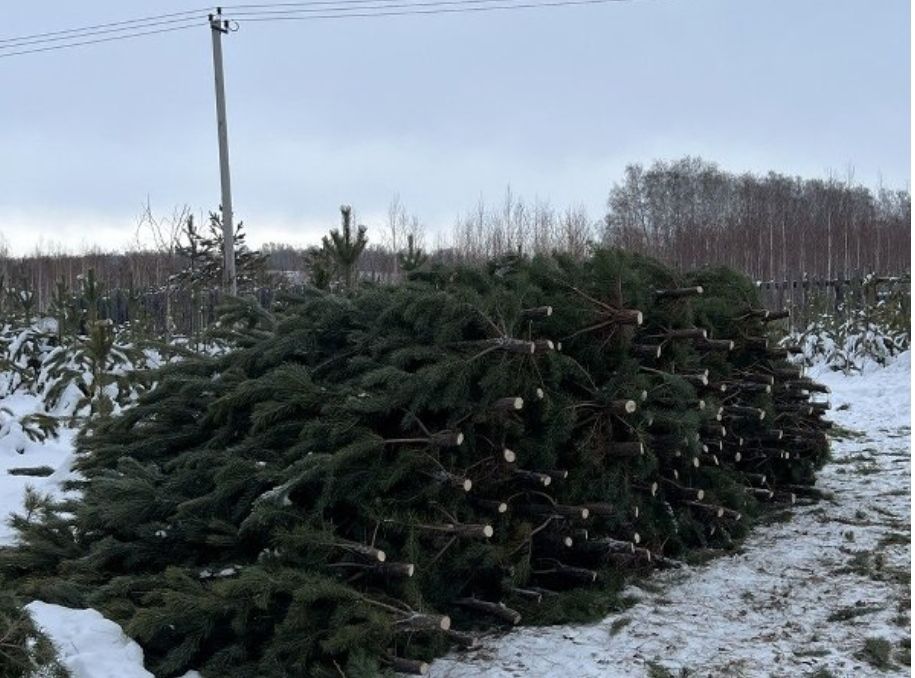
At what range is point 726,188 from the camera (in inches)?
2377

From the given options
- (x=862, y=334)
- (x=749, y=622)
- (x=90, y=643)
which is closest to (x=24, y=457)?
(x=90, y=643)

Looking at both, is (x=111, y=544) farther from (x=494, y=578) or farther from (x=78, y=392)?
(x=78, y=392)

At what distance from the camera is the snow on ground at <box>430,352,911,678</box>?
398 centimetres

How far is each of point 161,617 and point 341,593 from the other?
0.74 meters

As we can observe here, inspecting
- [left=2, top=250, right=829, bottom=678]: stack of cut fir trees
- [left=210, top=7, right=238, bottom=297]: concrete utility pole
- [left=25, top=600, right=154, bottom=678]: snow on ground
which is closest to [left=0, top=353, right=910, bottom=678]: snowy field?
[left=25, top=600, right=154, bottom=678]: snow on ground

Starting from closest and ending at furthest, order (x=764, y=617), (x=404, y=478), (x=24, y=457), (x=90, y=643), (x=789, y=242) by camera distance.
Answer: (x=90, y=643), (x=404, y=478), (x=764, y=617), (x=24, y=457), (x=789, y=242)

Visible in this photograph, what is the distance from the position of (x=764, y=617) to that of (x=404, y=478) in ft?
6.06

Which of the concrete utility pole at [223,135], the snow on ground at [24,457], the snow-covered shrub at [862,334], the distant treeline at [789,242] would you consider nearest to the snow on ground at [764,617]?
the snow on ground at [24,457]

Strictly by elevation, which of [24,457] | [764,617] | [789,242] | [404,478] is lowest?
[764,617]

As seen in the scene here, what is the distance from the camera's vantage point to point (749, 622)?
448cm

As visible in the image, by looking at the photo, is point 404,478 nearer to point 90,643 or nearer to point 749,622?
point 90,643

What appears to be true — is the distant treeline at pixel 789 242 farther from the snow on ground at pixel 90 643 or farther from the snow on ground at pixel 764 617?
→ the snow on ground at pixel 90 643

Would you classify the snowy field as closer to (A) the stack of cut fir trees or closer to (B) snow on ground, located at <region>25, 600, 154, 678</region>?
(B) snow on ground, located at <region>25, 600, 154, 678</region>

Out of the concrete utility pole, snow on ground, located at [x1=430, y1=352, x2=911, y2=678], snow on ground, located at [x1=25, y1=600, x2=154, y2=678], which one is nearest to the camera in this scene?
snow on ground, located at [x1=25, y1=600, x2=154, y2=678]
